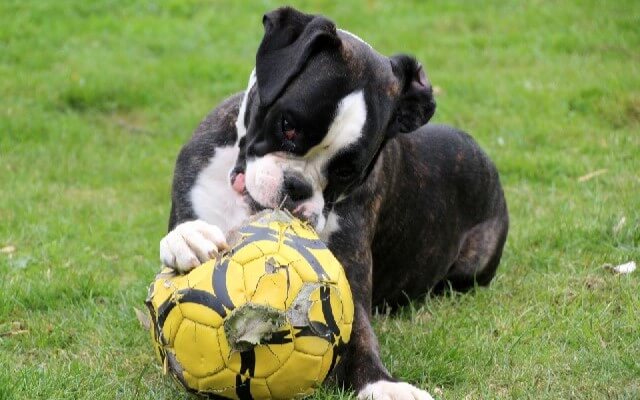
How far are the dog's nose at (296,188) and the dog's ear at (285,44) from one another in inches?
12.4

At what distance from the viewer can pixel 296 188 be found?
13.6ft

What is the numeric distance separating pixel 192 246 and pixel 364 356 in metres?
→ 0.90

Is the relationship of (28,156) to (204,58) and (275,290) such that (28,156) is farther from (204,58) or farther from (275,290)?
(275,290)

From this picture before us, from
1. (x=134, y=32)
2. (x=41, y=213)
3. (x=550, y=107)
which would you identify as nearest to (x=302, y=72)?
(x=41, y=213)

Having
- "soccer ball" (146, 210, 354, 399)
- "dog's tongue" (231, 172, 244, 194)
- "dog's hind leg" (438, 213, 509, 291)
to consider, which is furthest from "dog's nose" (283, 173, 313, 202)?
"dog's hind leg" (438, 213, 509, 291)

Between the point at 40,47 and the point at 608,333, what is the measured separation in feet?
26.4

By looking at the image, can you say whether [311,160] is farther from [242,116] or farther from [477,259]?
[477,259]

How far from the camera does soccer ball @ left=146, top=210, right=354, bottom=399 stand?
3.50m

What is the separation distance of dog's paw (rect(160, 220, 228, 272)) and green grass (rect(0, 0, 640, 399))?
21.5 inches

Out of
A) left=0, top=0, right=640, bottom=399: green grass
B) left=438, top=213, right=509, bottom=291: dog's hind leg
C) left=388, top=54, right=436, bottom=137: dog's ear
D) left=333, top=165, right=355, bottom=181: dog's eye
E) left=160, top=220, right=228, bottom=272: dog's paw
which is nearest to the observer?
left=160, top=220, right=228, bottom=272: dog's paw

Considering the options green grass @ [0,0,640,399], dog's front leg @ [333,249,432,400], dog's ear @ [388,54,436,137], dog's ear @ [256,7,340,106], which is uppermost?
dog's ear @ [256,7,340,106]

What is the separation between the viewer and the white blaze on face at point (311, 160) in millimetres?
4105

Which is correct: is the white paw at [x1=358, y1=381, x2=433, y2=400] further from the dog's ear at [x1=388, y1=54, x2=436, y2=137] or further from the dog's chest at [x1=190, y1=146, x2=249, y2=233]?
the dog's ear at [x1=388, y1=54, x2=436, y2=137]

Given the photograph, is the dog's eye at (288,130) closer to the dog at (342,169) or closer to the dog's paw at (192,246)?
the dog at (342,169)
